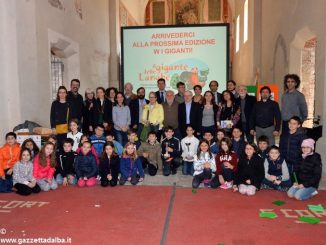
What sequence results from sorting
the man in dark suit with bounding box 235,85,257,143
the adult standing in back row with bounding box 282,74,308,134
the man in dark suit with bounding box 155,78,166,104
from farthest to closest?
the man in dark suit with bounding box 155,78,166,104
the man in dark suit with bounding box 235,85,257,143
the adult standing in back row with bounding box 282,74,308,134

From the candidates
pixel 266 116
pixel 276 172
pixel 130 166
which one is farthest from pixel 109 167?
pixel 266 116

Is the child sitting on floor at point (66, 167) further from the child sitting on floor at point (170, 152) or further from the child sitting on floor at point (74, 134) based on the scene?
the child sitting on floor at point (170, 152)

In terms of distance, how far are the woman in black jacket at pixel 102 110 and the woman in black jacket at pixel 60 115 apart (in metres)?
0.53

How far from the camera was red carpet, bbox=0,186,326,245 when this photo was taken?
3299 mm

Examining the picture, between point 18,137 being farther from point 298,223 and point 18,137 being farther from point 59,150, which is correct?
point 298,223

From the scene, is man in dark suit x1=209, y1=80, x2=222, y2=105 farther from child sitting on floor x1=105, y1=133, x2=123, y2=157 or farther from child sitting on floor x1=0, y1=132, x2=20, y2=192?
child sitting on floor x1=0, y1=132, x2=20, y2=192

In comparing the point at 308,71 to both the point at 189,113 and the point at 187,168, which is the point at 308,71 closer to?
the point at 189,113

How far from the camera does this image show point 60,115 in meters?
6.25

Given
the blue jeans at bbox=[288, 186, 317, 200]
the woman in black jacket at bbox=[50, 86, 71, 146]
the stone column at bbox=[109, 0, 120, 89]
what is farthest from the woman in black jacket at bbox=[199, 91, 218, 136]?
the stone column at bbox=[109, 0, 120, 89]

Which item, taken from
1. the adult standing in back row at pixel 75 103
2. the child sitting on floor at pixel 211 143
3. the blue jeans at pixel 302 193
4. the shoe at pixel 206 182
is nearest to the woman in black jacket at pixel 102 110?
the adult standing in back row at pixel 75 103

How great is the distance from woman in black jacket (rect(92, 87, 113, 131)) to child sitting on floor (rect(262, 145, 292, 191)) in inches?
121

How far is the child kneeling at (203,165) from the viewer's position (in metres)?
5.33

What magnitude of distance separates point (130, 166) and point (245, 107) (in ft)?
7.92

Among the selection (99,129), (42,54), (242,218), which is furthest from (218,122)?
(42,54)
